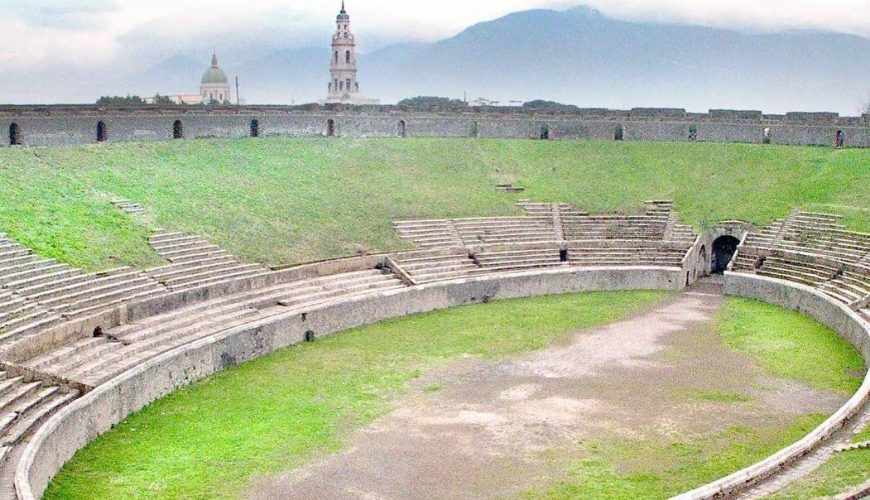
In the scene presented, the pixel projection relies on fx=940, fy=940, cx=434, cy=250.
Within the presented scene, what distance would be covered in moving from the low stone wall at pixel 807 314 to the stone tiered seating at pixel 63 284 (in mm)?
16897

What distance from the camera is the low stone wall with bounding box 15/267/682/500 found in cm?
1845

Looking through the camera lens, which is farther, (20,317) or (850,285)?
(850,285)

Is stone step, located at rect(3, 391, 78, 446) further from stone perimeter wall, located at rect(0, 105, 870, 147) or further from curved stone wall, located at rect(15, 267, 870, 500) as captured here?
stone perimeter wall, located at rect(0, 105, 870, 147)

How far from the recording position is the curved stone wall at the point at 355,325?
17.5 metres

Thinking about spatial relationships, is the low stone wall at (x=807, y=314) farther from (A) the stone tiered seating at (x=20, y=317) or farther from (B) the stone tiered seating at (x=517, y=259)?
(A) the stone tiered seating at (x=20, y=317)

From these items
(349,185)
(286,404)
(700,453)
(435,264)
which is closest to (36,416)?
(286,404)

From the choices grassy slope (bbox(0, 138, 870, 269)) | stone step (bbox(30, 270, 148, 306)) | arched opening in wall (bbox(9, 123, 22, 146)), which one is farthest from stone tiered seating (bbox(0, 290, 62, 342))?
arched opening in wall (bbox(9, 123, 22, 146))

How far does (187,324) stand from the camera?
26.6 meters

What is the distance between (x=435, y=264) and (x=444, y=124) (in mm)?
18951

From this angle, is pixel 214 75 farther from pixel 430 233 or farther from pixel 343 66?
pixel 430 233

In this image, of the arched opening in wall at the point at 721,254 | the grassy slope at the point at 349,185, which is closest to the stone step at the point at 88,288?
the grassy slope at the point at 349,185

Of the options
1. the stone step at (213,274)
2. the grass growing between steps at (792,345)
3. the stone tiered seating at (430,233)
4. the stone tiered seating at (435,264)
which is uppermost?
the stone tiered seating at (430,233)

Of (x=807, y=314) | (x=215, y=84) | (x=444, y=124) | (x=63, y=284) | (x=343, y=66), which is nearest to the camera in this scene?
(x=63, y=284)

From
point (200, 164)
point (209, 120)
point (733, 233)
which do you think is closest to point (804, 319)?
point (733, 233)
